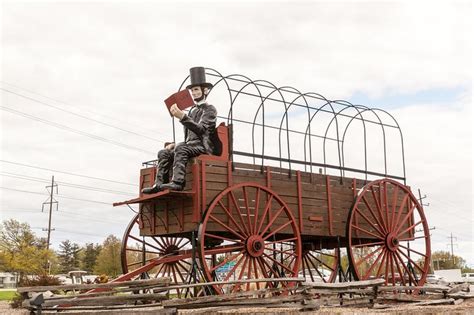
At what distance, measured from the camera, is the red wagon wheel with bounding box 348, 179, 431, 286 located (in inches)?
563

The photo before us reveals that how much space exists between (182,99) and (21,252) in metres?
36.0

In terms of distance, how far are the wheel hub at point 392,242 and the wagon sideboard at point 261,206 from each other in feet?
1.22

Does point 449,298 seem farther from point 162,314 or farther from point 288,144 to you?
point 162,314

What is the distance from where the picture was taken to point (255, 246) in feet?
39.1

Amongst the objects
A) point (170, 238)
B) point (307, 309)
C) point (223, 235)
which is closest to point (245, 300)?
point (307, 309)

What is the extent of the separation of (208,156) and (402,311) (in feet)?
15.2

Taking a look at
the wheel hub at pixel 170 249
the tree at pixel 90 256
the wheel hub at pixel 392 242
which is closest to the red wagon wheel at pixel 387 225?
the wheel hub at pixel 392 242

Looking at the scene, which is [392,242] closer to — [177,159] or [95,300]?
[177,159]

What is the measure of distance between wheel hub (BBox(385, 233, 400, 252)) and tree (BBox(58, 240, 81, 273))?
64.1 metres

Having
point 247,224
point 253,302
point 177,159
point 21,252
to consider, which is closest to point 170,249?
point 247,224

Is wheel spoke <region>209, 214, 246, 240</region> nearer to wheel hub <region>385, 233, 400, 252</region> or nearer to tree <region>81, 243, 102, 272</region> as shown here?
wheel hub <region>385, 233, 400, 252</region>

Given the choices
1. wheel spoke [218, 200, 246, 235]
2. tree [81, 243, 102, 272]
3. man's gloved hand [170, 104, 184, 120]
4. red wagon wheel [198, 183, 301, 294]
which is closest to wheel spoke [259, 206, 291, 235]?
red wagon wheel [198, 183, 301, 294]

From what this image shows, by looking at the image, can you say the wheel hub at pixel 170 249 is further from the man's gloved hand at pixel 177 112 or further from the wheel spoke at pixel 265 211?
the man's gloved hand at pixel 177 112

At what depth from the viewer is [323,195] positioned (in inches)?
546
